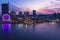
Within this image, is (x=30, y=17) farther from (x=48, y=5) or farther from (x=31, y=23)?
(x=48, y=5)

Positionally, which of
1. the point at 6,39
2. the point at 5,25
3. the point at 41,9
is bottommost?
the point at 6,39

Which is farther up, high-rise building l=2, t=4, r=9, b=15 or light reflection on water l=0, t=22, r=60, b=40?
high-rise building l=2, t=4, r=9, b=15

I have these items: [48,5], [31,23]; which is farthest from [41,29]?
[48,5]

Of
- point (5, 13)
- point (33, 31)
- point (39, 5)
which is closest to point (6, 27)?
point (5, 13)

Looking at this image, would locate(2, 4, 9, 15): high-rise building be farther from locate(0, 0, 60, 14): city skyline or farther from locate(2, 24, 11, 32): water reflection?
locate(2, 24, 11, 32): water reflection

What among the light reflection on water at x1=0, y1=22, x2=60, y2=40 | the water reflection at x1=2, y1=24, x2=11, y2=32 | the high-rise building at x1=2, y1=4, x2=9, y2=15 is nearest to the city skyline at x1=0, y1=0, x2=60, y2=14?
the high-rise building at x1=2, y1=4, x2=9, y2=15

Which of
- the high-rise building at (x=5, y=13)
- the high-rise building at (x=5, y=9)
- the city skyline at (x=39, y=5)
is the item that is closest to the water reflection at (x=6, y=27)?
the high-rise building at (x=5, y=13)

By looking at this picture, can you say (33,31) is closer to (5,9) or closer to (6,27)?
(6,27)
